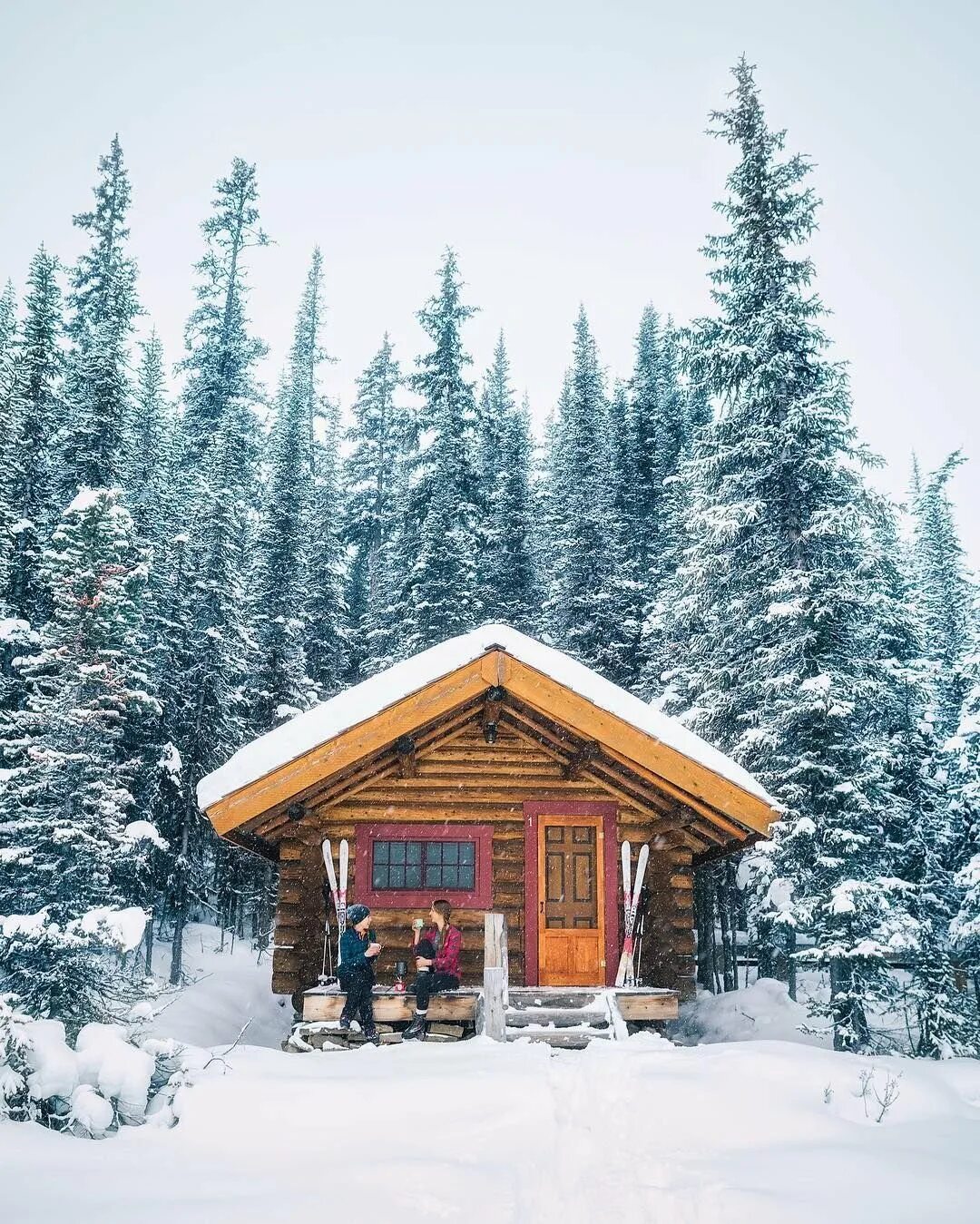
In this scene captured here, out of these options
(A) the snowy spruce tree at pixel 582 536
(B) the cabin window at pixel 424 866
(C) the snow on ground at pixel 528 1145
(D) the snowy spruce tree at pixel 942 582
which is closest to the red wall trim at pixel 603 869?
(B) the cabin window at pixel 424 866

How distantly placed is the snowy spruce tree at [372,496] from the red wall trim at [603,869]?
61.2 ft

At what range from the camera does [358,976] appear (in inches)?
367

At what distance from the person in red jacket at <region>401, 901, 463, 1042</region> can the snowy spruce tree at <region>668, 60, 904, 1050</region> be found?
584 centimetres

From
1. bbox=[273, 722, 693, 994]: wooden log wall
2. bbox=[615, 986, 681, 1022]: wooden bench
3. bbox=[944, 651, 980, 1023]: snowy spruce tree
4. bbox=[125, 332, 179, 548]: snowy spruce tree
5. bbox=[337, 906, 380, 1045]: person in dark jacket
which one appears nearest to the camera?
bbox=[337, 906, 380, 1045]: person in dark jacket

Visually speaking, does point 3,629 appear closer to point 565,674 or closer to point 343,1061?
point 565,674

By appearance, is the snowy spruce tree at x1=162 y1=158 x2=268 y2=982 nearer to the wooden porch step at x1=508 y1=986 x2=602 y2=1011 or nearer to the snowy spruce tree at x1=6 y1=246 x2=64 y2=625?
the snowy spruce tree at x1=6 y1=246 x2=64 y2=625

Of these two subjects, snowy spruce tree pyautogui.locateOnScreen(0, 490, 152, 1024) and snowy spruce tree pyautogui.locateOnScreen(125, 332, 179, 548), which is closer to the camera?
snowy spruce tree pyautogui.locateOnScreen(0, 490, 152, 1024)

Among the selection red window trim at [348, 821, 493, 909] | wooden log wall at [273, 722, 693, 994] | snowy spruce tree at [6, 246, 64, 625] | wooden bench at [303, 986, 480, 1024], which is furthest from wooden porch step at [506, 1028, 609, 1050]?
snowy spruce tree at [6, 246, 64, 625]

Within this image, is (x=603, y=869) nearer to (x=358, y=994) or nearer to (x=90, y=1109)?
(x=358, y=994)

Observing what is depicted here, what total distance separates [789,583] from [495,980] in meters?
8.59

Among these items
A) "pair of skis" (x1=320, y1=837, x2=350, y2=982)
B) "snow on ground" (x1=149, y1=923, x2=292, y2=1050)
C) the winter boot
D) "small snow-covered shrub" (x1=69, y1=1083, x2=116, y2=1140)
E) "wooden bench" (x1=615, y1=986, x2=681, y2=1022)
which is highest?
"pair of skis" (x1=320, y1=837, x2=350, y2=982)

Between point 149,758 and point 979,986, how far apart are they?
2003 cm

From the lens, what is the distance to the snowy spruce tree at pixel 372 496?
3278 cm

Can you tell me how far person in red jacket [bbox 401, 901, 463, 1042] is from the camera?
946cm
